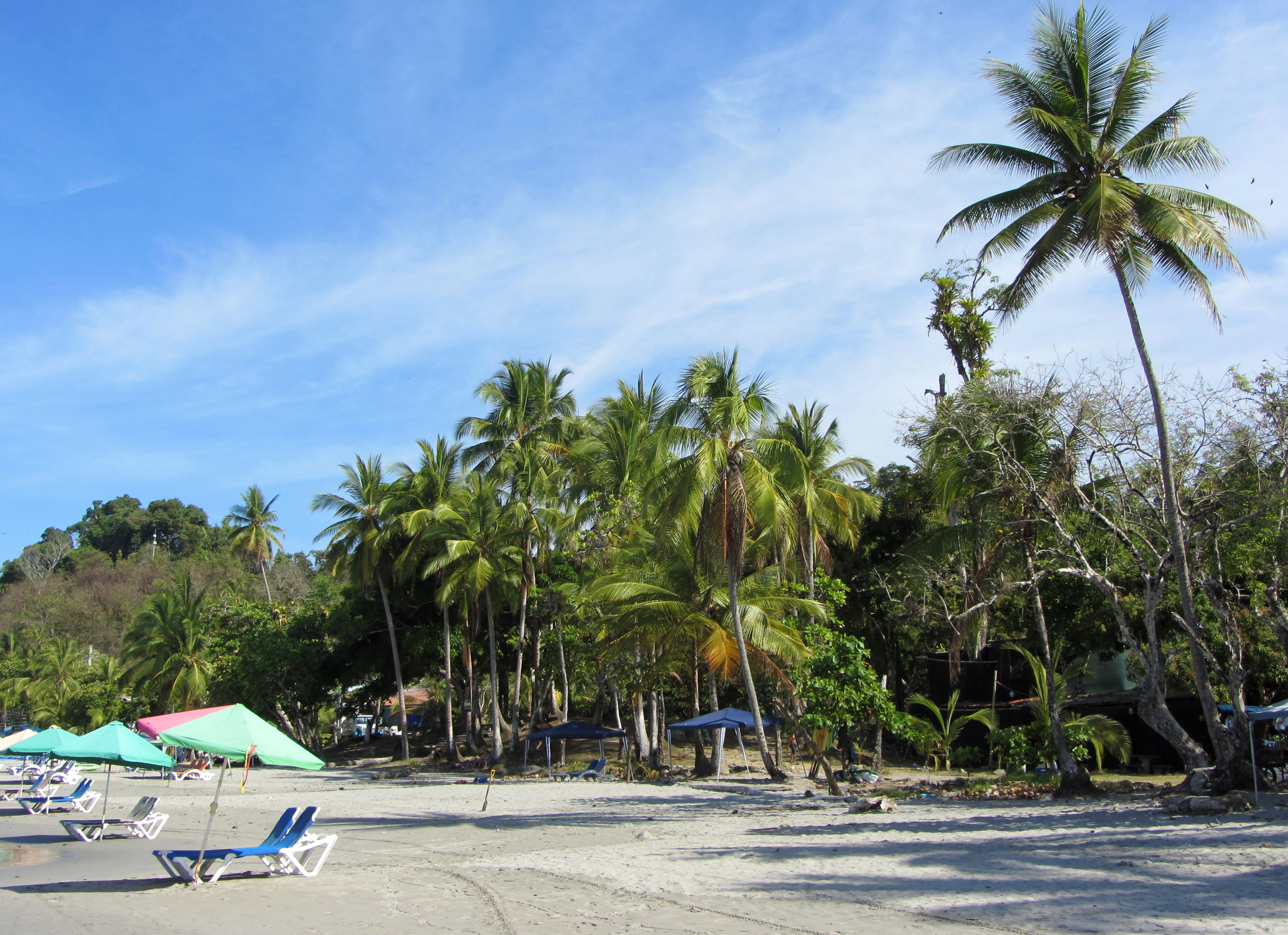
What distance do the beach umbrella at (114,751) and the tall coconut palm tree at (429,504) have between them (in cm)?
1791

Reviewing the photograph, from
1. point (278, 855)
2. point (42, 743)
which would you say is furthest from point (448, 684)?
point (278, 855)

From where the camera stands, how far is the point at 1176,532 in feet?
49.0

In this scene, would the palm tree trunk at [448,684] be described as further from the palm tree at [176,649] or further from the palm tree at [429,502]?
the palm tree at [176,649]

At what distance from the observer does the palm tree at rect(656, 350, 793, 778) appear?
64.2 ft

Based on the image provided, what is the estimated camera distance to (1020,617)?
2808 centimetres

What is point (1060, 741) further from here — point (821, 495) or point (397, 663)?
point (397, 663)

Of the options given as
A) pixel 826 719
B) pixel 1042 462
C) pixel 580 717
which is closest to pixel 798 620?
pixel 826 719

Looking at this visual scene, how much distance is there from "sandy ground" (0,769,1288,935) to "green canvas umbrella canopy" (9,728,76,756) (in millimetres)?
1634

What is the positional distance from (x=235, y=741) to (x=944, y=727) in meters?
23.3

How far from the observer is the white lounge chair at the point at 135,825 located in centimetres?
1484

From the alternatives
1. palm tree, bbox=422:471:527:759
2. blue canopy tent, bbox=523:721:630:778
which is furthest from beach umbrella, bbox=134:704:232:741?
palm tree, bbox=422:471:527:759

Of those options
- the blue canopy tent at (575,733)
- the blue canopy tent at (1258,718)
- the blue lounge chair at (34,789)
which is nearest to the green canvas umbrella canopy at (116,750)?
the blue lounge chair at (34,789)

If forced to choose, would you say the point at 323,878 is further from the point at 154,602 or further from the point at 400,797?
the point at 154,602

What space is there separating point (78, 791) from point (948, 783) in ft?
64.6
